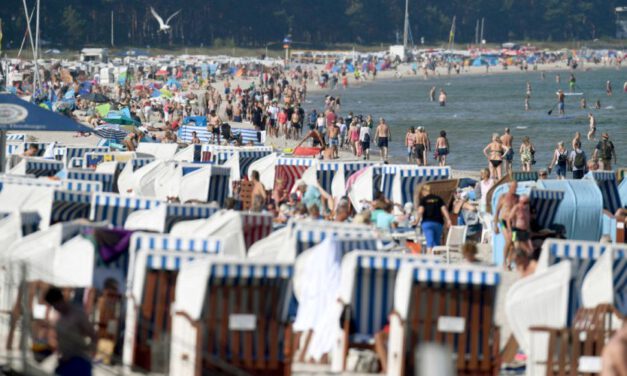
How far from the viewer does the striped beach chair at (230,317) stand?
9.56 metres

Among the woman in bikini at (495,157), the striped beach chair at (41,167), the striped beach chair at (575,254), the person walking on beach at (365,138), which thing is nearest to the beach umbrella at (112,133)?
the person walking on beach at (365,138)

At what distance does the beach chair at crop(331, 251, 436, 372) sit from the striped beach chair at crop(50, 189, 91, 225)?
4670 millimetres

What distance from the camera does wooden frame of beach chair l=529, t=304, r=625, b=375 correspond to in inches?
399

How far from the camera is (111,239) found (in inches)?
453

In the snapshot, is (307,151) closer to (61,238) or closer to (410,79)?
(61,238)

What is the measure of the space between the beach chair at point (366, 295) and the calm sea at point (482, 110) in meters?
27.1

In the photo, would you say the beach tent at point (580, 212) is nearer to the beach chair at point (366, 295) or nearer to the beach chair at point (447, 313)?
the beach chair at point (366, 295)

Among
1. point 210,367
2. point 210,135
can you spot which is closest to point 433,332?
point 210,367

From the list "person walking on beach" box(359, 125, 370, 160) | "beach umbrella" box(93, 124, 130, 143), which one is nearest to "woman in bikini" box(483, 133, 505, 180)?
"beach umbrella" box(93, 124, 130, 143)

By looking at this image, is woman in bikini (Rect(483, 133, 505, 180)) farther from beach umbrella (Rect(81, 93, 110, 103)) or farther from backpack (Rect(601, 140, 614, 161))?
beach umbrella (Rect(81, 93, 110, 103))

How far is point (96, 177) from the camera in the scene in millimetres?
17875

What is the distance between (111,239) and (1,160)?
7171 mm

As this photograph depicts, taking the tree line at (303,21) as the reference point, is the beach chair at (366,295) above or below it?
below

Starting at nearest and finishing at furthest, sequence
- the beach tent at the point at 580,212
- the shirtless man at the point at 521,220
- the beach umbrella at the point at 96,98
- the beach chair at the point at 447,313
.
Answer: the beach chair at the point at 447,313 < the shirtless man at the point at 521,220 < the beach tent at the point at 580,212 < the beach umbrella at the point at 96,98
